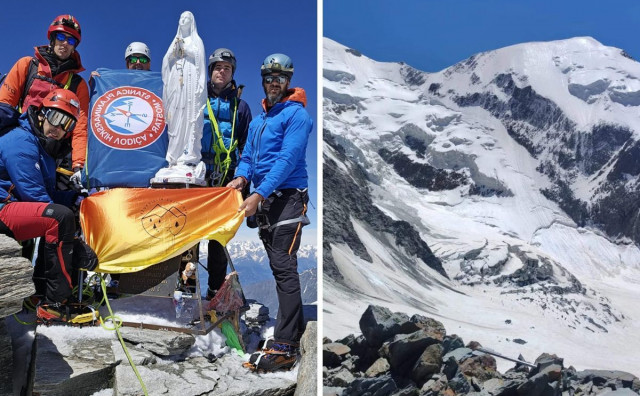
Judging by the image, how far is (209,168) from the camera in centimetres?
476

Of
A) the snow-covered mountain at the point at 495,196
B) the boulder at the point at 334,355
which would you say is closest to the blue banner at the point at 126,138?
the snow-covered mountain at the point at 495,196

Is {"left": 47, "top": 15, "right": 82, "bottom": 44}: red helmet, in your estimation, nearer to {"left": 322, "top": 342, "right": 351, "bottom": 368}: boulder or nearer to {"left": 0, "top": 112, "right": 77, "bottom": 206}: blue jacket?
{"left": 0, "top": 112, "right": 77, "bottom": 206}: blue jacket

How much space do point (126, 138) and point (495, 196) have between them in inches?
161

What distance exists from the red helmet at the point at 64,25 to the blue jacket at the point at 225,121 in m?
1.34

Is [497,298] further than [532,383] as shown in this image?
Yes

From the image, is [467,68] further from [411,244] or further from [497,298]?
[497,298]

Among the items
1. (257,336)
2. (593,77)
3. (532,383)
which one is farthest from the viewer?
(593,77)

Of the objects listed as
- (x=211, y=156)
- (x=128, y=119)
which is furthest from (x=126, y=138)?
(x=211, y=156)

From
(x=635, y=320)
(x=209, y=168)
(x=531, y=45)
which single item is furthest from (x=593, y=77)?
(x=209, y=168)

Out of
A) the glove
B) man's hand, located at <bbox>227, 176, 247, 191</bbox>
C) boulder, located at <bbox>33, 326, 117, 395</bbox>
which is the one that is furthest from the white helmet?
boulder, located at <bbox>33, 326, 117, 395</bbox>

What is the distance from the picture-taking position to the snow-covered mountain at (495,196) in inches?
200

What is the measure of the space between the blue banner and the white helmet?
2.24ft

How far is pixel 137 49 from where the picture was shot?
5039 mm

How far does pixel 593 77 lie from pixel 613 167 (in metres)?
1.18
